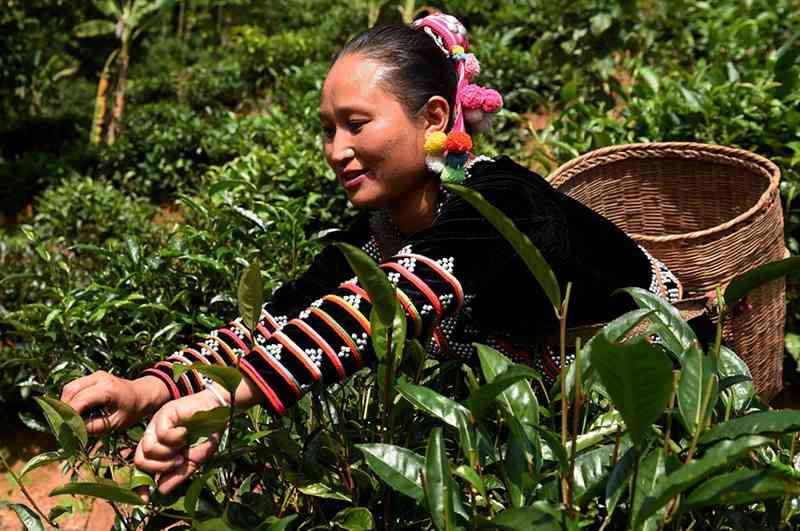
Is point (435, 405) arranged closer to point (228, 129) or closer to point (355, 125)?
point (355, 125)

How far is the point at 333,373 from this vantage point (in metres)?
1.45

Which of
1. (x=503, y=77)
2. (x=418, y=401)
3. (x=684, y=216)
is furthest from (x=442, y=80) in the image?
(x=503, y=77)

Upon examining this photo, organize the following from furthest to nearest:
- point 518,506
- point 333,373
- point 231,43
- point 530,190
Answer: point 231,43
point 530,190
point 333,373
point 518,506

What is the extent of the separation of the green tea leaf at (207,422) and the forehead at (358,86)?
0.74 m

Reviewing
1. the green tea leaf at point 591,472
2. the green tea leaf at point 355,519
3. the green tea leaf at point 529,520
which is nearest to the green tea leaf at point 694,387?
the green tea leaf at point 591,472

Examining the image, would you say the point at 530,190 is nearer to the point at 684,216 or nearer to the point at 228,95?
the point at 684,216

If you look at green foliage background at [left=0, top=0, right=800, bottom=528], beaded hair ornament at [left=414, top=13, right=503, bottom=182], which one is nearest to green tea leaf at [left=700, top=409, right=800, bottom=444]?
beaded hair ornament at [left=414, top=13, right=503, bottom=182]

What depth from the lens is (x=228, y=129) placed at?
17.4ft

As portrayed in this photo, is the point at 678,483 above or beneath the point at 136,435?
above

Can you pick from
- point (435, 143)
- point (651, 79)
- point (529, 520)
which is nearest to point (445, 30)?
point (435, 143)

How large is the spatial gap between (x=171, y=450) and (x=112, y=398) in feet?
0.65

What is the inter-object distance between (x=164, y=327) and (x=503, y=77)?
12.2 ft

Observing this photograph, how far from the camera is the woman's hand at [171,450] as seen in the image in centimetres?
128

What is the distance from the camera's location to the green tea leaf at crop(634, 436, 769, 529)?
94cm
